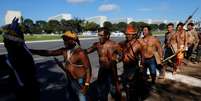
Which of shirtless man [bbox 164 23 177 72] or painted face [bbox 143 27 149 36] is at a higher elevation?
painted face [bbox 143 27 149 36]

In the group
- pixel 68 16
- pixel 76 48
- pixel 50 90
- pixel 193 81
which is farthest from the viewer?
pixel 68 16

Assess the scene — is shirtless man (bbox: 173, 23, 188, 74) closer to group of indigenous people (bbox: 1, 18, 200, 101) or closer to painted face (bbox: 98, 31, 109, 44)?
group of indigenous people (bbox: 1, 18, 200, 101)

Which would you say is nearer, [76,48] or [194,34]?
[76,48]

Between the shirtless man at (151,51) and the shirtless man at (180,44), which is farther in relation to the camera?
the shirtless man at (180,44)

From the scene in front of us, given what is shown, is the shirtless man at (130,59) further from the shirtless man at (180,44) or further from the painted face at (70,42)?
the shirtless man at (180,44)

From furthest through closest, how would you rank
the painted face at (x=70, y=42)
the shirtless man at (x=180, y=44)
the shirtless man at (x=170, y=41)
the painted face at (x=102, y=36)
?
the shirtless man at (x=170, y=41) < the shirtless man at (x=180, y=44) < the painted face at (x=102, y=36) < the painted face at (x=70, y=42)

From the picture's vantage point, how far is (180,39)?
14.1 meters

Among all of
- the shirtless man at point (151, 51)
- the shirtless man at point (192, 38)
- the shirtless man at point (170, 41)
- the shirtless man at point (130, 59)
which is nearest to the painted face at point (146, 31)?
the shirtless man at point (151, 51)

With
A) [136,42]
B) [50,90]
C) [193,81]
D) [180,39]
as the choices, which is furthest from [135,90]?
[180,39]

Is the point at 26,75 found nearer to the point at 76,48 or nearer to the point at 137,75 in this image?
the point at 76,48

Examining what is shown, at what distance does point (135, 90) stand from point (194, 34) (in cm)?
1029

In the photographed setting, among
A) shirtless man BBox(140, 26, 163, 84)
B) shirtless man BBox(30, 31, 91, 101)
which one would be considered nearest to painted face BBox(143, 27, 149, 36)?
shirtless man BBox(140, 26, 163, 84)

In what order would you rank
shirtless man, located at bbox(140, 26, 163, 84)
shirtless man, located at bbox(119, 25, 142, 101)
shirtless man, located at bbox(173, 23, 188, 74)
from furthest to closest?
shirtless man, located at bbox(173, 23, 188, 74)
shirtless man, located at bbox(140, 26, 163, 84)
shirtless man, located at bbox(119, 25, 142, 101)

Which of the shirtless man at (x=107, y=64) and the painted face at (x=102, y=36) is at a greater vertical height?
the painted face at (x=102, y=36)
